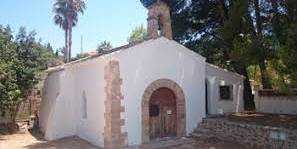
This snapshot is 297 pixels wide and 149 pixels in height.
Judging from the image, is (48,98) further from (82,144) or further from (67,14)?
(67,14)

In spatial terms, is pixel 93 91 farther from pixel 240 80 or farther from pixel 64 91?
pixel 240 80

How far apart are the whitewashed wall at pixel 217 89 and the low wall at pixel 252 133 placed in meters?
2.66

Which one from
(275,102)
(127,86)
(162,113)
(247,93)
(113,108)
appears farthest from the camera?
(247,93)

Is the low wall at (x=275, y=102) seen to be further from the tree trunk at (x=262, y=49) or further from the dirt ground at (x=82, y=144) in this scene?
the dirt ground at (x=82, y=144)

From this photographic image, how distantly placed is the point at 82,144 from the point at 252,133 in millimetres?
8106

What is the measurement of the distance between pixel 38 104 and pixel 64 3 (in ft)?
73.9

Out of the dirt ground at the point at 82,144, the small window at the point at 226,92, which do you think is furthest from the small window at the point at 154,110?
the small window at the point at 226,92

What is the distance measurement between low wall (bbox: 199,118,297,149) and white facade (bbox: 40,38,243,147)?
53.9 inches

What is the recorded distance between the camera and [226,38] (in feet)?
71.1

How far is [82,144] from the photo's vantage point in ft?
62.5

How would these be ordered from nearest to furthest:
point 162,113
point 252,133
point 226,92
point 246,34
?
point 252,133, point 162,113, point 246,34, point 226,92

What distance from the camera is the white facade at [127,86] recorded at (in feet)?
59.2

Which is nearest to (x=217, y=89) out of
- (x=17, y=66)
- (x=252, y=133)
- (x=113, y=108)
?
(x=252, y=133)

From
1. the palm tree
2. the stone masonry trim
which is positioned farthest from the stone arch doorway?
the palm tree
